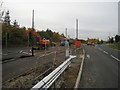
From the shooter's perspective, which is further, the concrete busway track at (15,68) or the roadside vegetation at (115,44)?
the roadside vegetation at (115,44)

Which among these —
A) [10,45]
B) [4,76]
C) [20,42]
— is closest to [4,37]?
[10,45]

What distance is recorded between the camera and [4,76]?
41.4ft

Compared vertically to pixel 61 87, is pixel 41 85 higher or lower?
higher

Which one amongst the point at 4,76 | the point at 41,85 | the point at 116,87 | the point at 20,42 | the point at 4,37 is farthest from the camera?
the point at 20,42

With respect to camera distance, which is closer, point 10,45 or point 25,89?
point 25,89

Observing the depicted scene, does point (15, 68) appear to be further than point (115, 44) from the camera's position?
No

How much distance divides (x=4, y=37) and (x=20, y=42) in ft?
37.8

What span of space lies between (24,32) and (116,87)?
48809mm

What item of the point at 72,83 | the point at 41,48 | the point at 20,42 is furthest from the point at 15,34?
the point at 72,83

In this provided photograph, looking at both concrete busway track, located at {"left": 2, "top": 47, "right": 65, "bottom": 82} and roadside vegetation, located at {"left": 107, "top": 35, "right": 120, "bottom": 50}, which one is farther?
roadside vegetation, located at {"left": 107, "top": 35, "right": 120, "bottom": 50}

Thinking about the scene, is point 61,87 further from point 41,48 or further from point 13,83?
point 41,48

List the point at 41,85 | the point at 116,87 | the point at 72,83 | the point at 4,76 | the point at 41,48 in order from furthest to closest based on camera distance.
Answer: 1. the point at 41,48
2. the point at 4,76
3. the point at 72,83
4. the point at 116,87
5. the point at 41,85

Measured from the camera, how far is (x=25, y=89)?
30.6ft

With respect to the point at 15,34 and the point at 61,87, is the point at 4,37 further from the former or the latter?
the point at 61,87
